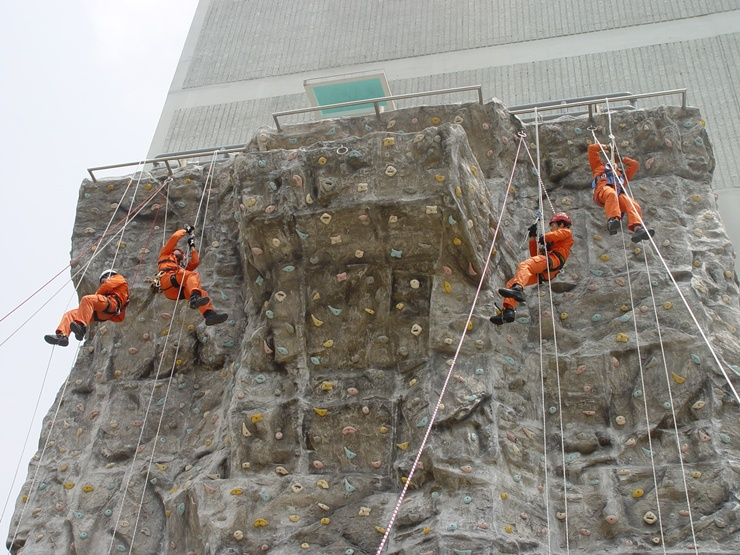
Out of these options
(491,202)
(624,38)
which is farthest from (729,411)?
(624,38)

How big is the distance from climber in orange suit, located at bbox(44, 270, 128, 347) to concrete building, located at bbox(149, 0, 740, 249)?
15.6ft

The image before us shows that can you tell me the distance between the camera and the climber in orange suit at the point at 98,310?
900 centimetres

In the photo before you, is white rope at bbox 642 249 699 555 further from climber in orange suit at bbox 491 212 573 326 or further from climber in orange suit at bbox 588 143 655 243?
climber in orange suit at bbox 491 212 573 326

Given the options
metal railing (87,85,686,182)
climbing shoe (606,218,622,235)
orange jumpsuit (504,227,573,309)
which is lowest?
orange jumpsuit (504,227,573,309)

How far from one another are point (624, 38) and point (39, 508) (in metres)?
10.1

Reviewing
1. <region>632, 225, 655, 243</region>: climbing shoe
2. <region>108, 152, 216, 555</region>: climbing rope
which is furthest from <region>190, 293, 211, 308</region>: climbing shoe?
<region>632, 225, 655, 243</region>: climbing shoe

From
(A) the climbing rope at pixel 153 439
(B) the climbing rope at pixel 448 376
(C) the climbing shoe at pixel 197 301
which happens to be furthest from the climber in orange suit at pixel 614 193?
(A) the climbing rope at pixel 153 439

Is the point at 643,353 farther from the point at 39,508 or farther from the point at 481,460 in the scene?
the point at 39,508

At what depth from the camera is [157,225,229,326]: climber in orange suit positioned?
9344mm

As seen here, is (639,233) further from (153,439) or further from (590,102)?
(153,439)

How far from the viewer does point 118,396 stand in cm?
1027

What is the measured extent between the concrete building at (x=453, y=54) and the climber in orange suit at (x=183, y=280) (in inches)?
179

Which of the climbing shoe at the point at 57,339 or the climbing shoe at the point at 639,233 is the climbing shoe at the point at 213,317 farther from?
the climbing shoe at the point at 639,233

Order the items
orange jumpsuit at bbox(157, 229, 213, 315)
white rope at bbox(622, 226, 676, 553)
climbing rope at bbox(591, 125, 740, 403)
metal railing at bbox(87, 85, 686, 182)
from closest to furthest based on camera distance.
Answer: white rope at bbox(622, 226, 676, 553), climbing rope at bbox(591, 125, 740, 403), orange jumpsuit at bbox(157, 229, 213, 315), metal railing at bbox(87, 85, 686, 182)
